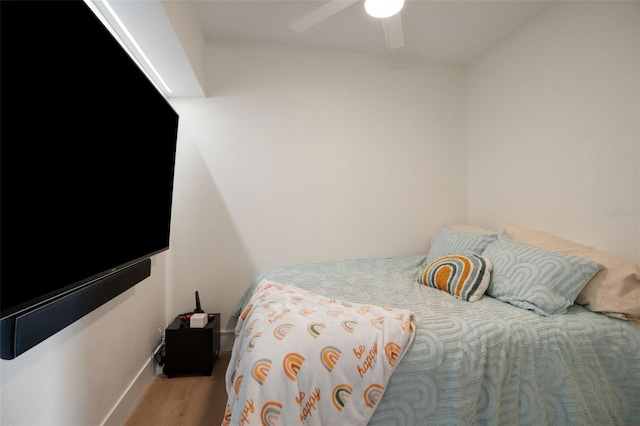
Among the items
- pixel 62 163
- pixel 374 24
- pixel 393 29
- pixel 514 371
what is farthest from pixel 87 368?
pixel 374 24

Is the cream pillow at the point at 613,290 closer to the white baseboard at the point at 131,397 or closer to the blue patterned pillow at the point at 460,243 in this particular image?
the blue patterned pillow at the point at 460,243

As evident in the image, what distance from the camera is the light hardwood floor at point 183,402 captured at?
1.64 metres

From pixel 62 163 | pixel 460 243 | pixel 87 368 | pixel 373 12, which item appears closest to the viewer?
pixel 62 163

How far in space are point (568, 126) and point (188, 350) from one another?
120 inches

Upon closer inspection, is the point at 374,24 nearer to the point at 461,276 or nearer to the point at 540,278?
the point at 461,276

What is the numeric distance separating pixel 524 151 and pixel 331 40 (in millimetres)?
1839

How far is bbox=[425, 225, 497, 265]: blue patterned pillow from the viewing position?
206 centimetres

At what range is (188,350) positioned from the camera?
6.72ft

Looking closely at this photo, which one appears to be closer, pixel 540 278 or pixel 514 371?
pixel 514 371

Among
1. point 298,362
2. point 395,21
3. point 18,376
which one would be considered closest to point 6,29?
point 18,376

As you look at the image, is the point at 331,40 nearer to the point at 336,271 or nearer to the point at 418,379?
the point at 336,271

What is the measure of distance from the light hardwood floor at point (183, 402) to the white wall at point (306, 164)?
1.78ft

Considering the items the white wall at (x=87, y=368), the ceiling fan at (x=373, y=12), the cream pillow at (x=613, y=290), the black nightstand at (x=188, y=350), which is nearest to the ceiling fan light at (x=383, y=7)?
the ceiling fan at (x=373, y=12)

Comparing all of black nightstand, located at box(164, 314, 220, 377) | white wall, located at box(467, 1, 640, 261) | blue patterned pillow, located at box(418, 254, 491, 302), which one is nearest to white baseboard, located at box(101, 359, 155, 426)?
black nightstand, located at box(164, 314, 220, 377)
